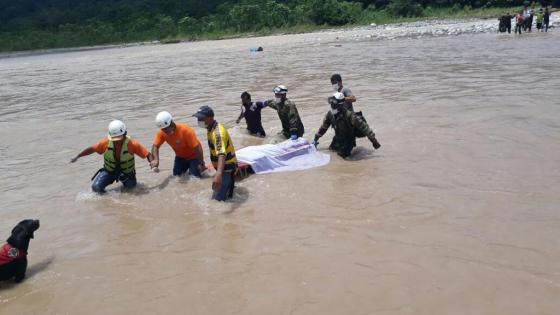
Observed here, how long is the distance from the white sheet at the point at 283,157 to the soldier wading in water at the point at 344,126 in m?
0.28

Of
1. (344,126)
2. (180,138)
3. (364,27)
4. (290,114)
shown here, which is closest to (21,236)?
(180,138)

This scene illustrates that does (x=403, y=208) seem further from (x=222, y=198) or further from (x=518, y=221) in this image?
(x=222, y=198)

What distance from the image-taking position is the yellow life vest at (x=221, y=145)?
21.3 feet

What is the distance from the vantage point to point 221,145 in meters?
6.48

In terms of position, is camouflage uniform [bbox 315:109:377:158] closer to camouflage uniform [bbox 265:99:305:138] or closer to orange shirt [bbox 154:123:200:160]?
camouflage uniform [bbox 265:99:305:138]

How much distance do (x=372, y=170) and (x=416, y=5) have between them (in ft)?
178

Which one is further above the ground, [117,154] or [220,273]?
[117,154]

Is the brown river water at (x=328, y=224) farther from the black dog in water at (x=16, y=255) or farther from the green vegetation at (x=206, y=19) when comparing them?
the green vegetation at (x=206, y=19)

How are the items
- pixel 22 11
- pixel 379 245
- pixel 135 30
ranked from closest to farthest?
pixel 379 245, pixel 135 30, pixel 22 11

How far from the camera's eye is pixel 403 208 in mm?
6113

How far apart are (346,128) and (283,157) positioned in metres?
1.14

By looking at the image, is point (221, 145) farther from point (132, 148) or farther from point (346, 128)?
point (346, 128)

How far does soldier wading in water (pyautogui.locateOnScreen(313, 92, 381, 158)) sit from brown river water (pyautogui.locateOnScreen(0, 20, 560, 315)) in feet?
1.13

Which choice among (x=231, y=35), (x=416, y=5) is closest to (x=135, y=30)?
(x=231, y=35)
